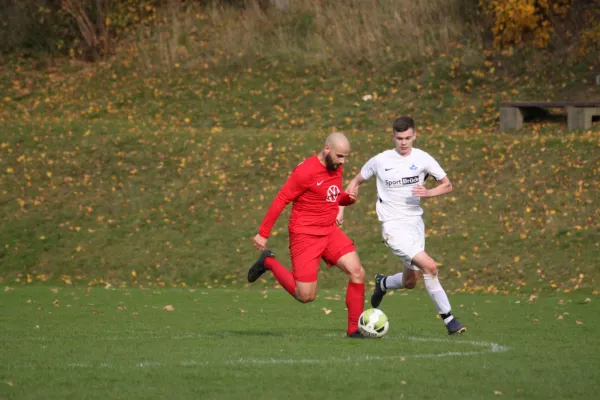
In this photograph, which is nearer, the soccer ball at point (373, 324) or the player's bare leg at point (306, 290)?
the soccer ball at point (373, 324)

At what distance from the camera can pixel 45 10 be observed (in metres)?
35.9

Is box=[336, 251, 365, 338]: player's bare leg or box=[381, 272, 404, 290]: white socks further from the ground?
box=[336, 251, 365, 338]: player's bare leg

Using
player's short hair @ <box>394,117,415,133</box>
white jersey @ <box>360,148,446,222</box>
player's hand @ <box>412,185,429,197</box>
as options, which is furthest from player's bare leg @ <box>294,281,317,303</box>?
player's short hair @ <box>394,117,415,133</box>

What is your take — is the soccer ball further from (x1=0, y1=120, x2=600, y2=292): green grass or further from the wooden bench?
the wooden bench

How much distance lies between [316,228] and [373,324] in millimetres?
1036

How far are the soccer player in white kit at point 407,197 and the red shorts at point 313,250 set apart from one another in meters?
0.33

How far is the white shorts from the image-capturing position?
408 inches

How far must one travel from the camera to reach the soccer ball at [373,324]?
386 inches

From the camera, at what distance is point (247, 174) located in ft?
73.6

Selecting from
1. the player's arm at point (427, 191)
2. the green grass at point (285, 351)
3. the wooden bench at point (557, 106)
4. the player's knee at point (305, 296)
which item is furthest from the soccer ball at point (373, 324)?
the wooden bench at point (557, 106)

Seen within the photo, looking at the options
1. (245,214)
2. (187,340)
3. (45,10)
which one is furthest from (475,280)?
(45,10)

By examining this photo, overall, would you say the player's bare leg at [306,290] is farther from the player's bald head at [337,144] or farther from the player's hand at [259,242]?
the player's bald head at [337,144]

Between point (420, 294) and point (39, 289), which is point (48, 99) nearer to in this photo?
point (39, 289)

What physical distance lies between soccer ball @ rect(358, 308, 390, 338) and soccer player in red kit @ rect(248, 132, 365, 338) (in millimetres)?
177
